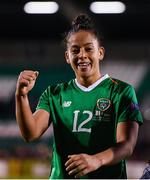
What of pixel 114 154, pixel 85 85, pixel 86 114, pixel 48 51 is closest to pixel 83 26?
pixel 85 85

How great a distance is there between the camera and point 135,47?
8.54 meters

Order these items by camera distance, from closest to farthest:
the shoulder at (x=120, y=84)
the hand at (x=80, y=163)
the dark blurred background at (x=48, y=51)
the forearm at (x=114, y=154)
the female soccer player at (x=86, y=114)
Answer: the hand at (x=80, y=163) < the forearm at (x=114, y=154) < the female soccer player at (x=86, y=114) < the shoulder at (x=120, y=84) < the dark blurred background at (x=48, y=51)

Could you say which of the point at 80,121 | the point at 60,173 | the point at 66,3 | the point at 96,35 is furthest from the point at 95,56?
the point at 66,3

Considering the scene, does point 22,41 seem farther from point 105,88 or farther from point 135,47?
point 105,88

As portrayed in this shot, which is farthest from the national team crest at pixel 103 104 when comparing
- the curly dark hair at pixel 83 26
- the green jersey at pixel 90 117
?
the curly dark hair at pixel 83 26

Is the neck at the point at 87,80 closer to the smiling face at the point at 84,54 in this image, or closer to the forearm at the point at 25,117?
the smiling face at the point at 84,54

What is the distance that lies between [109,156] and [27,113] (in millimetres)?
357

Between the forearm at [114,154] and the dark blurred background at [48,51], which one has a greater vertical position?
the dark blurred background at [48,51]

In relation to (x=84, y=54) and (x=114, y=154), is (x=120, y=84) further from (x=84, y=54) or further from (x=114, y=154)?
(x=114, y=154)

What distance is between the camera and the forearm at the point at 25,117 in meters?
2.02

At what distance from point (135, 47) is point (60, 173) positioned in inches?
259

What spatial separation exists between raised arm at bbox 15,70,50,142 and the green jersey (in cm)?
5

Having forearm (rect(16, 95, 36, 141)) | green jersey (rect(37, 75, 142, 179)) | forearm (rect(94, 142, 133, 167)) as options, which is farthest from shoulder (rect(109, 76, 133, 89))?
forearm (rect(16, 95, 36, 141))

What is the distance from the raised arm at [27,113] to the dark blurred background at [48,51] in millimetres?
5537
